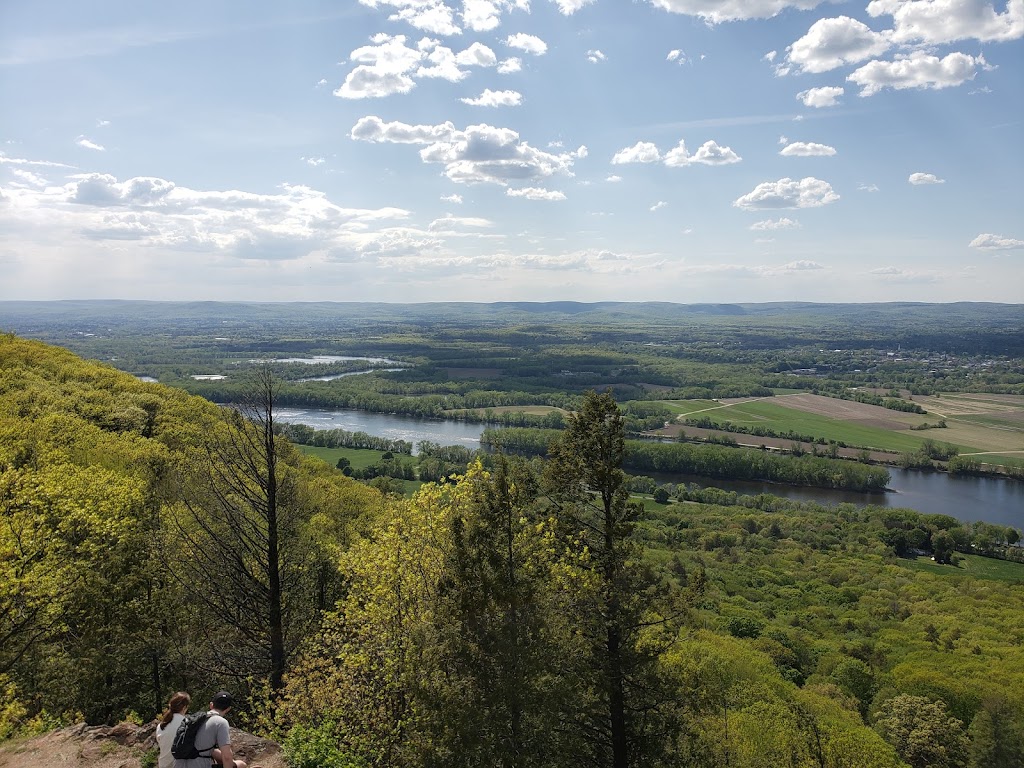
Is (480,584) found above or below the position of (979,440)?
above

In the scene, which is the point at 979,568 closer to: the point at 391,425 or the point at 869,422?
the point at 869,422

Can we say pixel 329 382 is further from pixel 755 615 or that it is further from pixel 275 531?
pixel 275 531

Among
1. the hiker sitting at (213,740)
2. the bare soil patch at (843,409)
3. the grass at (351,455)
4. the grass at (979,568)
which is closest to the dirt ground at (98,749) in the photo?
the hiker sitting at (213,740)

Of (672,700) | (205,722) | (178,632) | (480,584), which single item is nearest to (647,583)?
(672,700)

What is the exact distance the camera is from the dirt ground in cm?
911

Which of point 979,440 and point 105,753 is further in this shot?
point 979,440

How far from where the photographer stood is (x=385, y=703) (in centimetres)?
1110

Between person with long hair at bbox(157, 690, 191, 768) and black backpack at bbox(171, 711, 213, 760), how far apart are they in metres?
0.08

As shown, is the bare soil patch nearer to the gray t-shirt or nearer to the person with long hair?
the gray t-shirt

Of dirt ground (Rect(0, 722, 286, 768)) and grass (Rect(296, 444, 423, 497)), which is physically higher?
dirt ground (Rect(0, 722, 286, 768))

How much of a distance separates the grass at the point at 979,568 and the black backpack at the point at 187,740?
68.5 m

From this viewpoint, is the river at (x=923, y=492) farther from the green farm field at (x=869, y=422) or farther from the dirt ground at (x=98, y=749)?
the dirt ground at (x=98, y=749)

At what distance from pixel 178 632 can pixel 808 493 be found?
87.5m

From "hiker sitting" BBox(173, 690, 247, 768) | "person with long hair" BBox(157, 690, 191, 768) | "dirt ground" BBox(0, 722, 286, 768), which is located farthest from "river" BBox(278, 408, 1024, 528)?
"person with long hair" BBox(157, 690, 191, 768)
